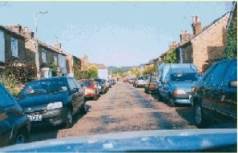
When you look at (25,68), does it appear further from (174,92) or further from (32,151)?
(32,151)

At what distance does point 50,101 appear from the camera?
13039mm

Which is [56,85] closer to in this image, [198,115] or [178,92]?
[198,115]

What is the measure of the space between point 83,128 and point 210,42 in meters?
40.6

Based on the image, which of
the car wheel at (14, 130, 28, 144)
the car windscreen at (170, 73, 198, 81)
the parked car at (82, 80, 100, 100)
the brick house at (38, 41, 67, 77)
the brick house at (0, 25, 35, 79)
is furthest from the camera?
the brick house at (38, 41, 67, 77)

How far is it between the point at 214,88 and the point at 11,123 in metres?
4.63

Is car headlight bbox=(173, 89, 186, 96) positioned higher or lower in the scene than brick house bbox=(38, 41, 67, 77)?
lower

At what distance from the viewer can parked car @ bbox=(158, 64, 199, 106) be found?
60.8 ft

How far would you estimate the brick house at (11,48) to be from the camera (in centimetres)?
4088

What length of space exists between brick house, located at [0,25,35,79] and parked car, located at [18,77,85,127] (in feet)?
83.6

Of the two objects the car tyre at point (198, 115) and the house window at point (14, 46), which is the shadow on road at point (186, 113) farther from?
the house window at point (14, 46)

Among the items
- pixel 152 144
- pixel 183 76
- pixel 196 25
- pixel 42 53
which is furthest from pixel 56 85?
pixel 42 53

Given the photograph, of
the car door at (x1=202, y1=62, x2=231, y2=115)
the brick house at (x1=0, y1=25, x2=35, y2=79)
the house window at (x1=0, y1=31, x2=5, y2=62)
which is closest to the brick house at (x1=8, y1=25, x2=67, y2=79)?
the brick house at (x1=0, y1=25, x2=35, y2=79)

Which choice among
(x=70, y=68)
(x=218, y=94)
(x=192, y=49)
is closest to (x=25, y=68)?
(x=192, y=49)

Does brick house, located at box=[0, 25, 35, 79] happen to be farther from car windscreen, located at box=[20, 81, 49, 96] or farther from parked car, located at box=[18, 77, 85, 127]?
parked car, located at box=[18, 77, 85, 127]
